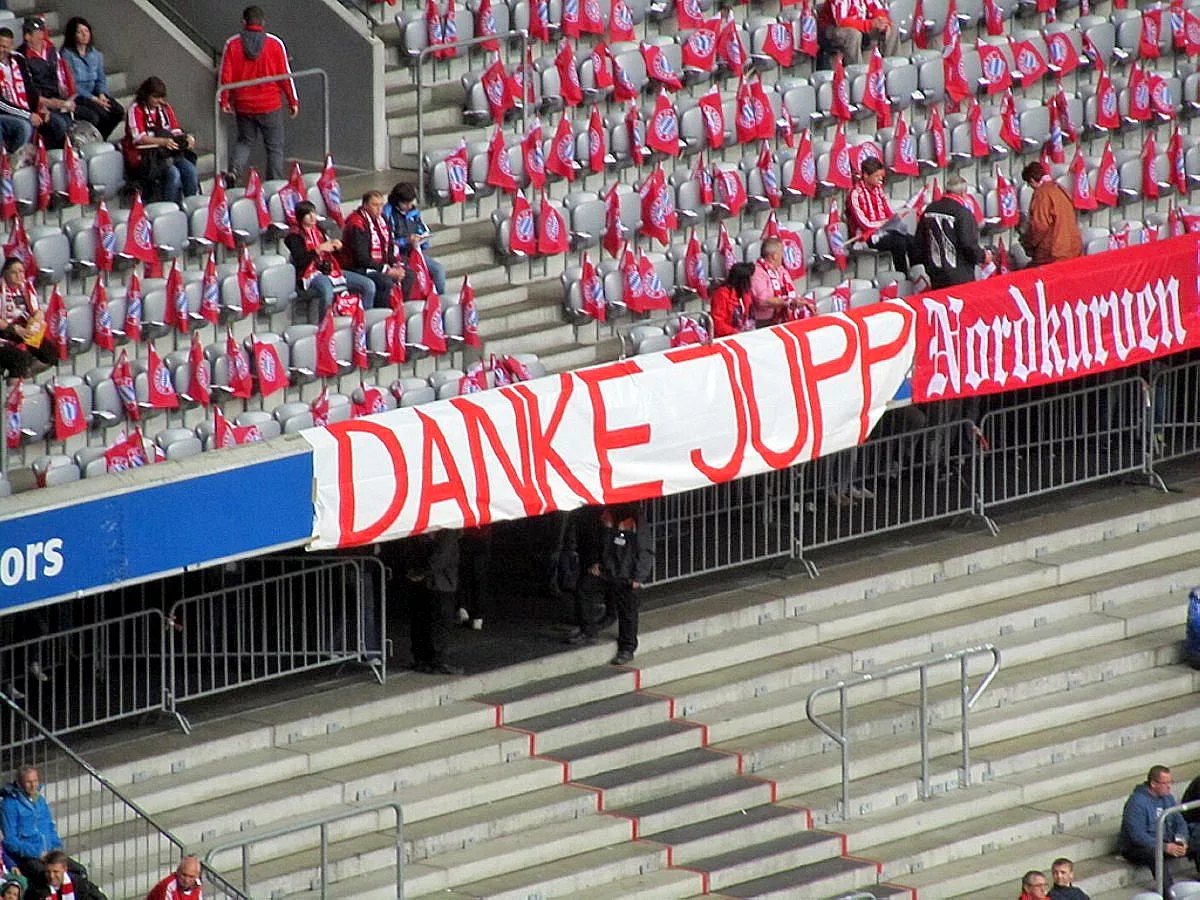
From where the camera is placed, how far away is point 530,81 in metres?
23.7

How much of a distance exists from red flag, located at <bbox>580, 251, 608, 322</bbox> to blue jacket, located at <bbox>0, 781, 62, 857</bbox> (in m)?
6.53

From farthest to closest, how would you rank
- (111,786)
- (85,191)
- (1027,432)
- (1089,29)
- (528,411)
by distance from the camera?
(1089,29) → (1027,432) → (85,191) → (528,411) → (111,786)

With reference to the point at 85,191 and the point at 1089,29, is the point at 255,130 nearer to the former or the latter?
the point at 85,191

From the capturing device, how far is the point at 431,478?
1922 cm

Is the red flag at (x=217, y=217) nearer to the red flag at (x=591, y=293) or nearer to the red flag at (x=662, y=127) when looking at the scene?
the red flag at (x=591, y=293)

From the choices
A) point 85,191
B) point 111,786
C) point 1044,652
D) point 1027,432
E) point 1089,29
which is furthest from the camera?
point 1089,29

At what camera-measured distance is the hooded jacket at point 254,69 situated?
22.3 m

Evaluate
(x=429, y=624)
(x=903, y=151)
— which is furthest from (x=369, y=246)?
(x=903, y=151)

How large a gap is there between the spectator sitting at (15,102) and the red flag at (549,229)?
12.5ft

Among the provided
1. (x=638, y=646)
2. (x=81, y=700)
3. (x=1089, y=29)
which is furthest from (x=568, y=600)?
(x=1089, y=29)

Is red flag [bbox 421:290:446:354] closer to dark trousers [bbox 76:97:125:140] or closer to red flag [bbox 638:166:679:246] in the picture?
red flag [bbox 638:166:679:246]

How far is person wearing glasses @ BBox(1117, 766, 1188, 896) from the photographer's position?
2042 cm

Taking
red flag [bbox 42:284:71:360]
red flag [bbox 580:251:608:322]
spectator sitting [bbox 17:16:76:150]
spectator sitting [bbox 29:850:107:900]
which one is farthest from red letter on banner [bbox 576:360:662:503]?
spectator sitting [bbox 29:850:107:900]

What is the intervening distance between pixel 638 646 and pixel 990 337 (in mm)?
3579
